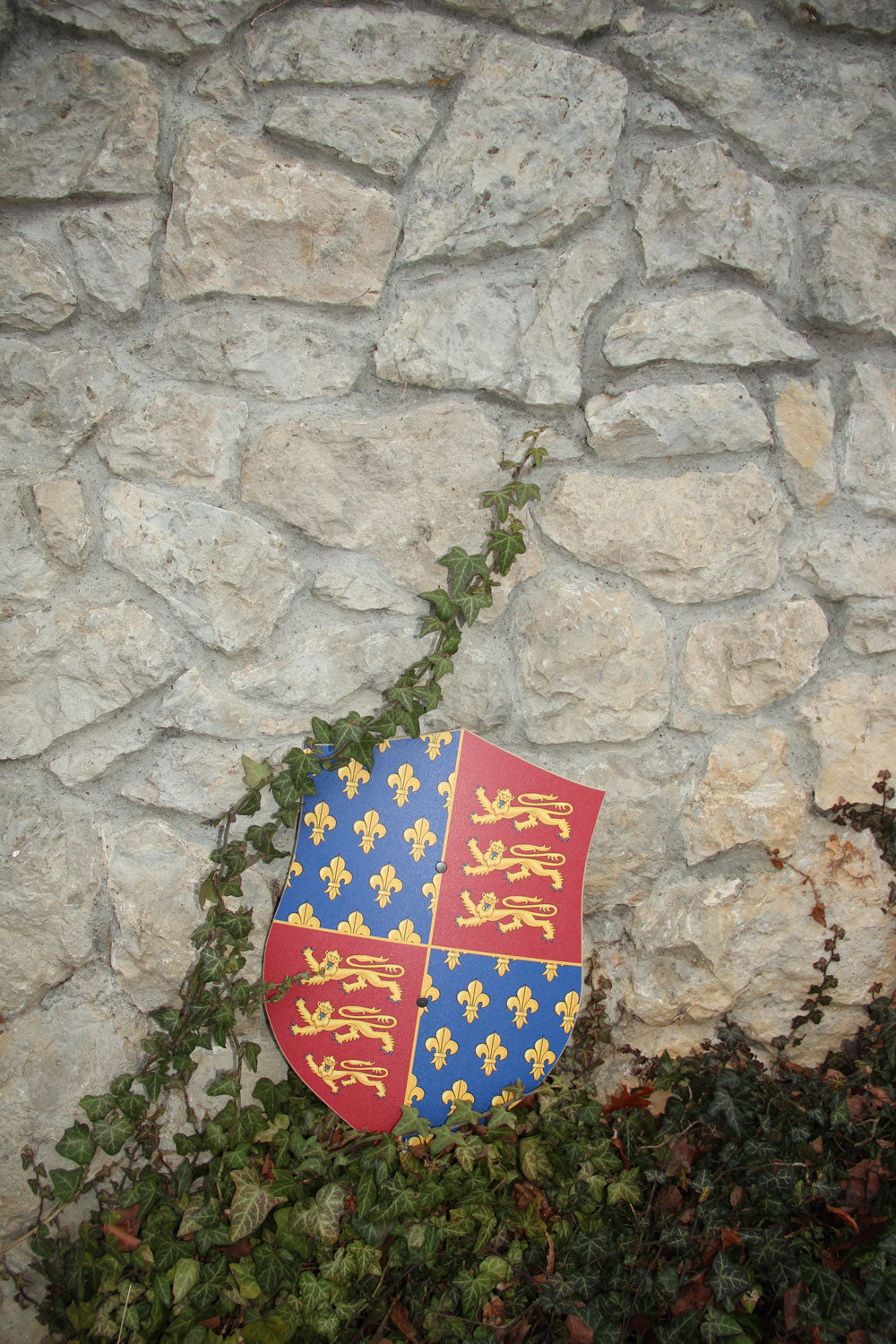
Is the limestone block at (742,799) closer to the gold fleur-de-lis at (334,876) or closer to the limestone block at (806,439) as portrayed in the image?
the limestone block at (806,439)

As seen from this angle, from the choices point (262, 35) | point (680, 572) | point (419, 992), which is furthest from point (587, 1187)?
point (262, 35)

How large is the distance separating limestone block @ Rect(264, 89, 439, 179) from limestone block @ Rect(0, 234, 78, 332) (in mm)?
507

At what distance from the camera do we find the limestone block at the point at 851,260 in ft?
5.38

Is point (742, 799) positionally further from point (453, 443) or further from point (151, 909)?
point (151, 909)

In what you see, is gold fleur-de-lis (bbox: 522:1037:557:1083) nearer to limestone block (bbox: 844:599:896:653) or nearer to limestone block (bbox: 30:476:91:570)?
limestone block (bbox: 844:599:896:653)

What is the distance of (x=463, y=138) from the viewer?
1546 mm

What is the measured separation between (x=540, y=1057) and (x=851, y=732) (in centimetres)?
100

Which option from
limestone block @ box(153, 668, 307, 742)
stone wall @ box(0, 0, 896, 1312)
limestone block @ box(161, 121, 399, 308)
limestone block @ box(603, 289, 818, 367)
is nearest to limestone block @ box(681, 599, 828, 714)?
stone wall @ box(0, 0, 896, 1312)

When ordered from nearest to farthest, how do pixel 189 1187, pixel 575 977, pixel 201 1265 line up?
1. pixel 201 1265
2. pixel 189 1187
3. pixel 575 977

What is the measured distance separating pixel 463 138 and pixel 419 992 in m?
1.75

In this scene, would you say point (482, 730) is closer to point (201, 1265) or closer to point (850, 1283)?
point (201, 1265)

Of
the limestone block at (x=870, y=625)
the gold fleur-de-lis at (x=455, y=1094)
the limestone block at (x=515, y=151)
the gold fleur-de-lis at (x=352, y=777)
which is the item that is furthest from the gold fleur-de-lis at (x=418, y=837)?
the limestone block at (x=515, y=151)

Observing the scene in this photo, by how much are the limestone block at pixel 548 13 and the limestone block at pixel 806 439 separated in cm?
84

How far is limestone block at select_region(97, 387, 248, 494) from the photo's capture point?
150 centimetres
